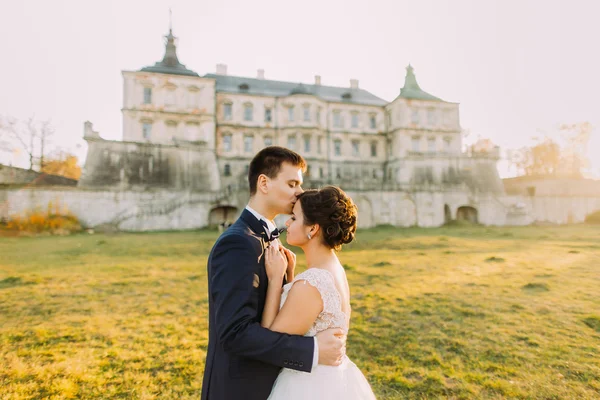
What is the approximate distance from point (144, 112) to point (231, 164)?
11.2m

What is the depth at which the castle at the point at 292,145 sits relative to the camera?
32438mm

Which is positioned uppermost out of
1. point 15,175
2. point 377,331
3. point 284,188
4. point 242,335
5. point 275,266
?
point 15,175

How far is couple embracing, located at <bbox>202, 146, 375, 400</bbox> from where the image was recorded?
6.47 feet

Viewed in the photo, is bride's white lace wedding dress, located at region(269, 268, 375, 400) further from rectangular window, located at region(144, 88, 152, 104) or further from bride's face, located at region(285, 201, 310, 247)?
rectangular window, located at region(144, 88, 152, 104)

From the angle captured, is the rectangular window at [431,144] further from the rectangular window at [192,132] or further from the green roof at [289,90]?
the rectangular window at [192,132]

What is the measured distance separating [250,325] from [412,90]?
5167cm

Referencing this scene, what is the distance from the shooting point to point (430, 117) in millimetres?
45969

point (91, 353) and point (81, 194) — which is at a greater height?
point (81, 194)

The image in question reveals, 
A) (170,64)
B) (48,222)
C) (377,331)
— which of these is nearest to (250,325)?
(377,331)

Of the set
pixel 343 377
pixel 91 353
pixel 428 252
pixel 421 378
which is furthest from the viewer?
pixel 428 252

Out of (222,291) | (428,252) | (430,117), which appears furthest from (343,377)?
(430,117)

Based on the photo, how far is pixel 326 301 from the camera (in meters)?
2.14

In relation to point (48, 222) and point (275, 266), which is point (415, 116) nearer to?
point (48, 222)

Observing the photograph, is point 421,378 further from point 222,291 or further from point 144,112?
point 144,112
